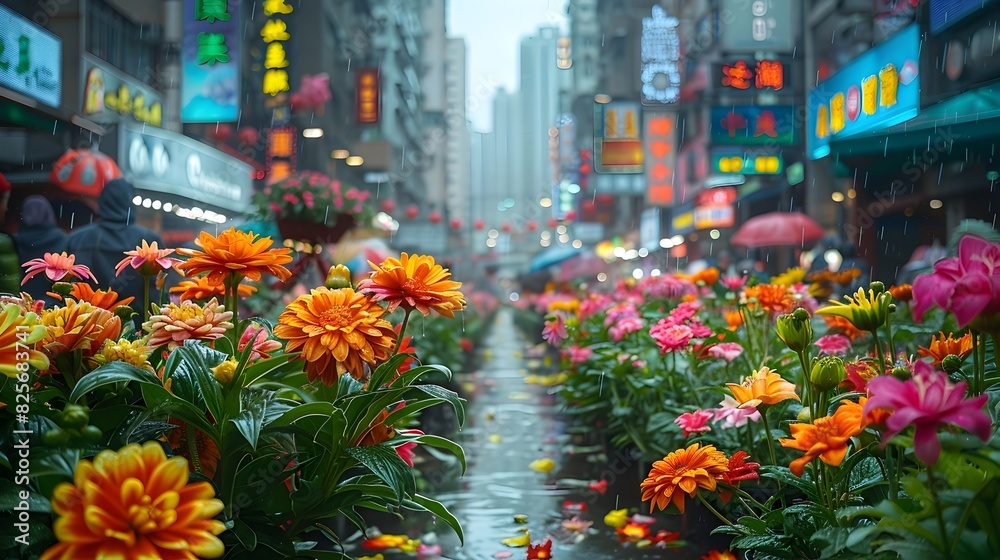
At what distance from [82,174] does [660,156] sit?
78.9 ft

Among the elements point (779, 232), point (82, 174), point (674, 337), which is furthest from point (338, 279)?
point (779, 232)

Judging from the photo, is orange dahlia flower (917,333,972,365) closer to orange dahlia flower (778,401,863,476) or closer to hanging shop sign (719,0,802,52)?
orange dahlia flower (778,401,863,476)

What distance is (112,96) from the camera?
1367 centimetres

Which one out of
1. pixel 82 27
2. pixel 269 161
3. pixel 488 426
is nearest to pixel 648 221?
pixel 269 161

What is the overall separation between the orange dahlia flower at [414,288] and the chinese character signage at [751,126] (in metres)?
16.0

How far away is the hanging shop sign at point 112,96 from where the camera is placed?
501 inches

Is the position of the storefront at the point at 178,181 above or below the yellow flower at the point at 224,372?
above

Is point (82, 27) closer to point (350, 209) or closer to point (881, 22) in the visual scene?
point (350, 209)

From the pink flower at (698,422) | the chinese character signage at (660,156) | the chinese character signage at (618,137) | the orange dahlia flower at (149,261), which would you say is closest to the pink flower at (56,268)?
the orange dahlia flower at (149,261)

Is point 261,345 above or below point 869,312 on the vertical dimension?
below

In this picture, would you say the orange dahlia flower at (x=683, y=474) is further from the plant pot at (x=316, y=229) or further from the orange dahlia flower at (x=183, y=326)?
the plant pot at (x=316, y=229)

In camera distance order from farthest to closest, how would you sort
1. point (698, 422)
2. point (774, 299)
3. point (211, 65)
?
point (211, 65)
point (774, 299)
point (698, 422)

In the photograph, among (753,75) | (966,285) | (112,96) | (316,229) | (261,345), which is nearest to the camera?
(966,285)

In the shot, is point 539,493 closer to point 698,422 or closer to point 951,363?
point 698,422
